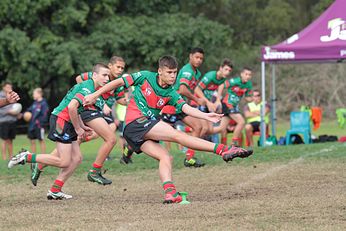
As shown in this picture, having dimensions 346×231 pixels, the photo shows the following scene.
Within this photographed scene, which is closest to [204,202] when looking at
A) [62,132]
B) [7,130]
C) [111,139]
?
[62,132]

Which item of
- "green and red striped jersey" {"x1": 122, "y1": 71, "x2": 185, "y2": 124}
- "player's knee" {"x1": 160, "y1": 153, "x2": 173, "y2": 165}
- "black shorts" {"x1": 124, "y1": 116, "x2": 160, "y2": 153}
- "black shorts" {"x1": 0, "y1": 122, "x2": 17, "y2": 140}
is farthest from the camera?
"black shorts" {"x1": 0, "y1": 122, "x2": 17, "y2": 140}

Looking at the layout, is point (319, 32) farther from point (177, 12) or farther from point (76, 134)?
point (177, 12)

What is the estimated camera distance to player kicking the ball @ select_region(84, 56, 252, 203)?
10.3 meters

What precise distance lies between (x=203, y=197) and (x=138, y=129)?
1.33 m

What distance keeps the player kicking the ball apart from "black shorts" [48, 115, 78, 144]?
1.02 meters

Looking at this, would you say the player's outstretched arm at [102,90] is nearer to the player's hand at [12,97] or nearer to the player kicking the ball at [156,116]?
the player kicking the ball at [156,116]

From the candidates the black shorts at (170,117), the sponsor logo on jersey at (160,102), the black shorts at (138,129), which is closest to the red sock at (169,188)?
the black shorts at (138,129)

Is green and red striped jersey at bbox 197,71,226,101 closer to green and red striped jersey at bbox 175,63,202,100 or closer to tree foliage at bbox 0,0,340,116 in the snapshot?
green and red striped jersey at bbox 175,63,202,100

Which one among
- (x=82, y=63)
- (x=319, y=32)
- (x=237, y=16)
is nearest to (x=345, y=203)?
(x=319, y=32)

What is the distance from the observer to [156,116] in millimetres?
10805

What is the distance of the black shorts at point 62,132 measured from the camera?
11289 mm

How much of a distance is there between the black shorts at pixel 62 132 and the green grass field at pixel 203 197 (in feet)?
2.66

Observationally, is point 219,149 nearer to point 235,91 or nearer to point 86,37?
point 235,91

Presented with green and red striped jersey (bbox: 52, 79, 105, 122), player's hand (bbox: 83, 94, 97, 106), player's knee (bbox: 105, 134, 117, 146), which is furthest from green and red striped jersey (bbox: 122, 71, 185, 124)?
player's knee (bbox: 105, 134, 117, 146)
